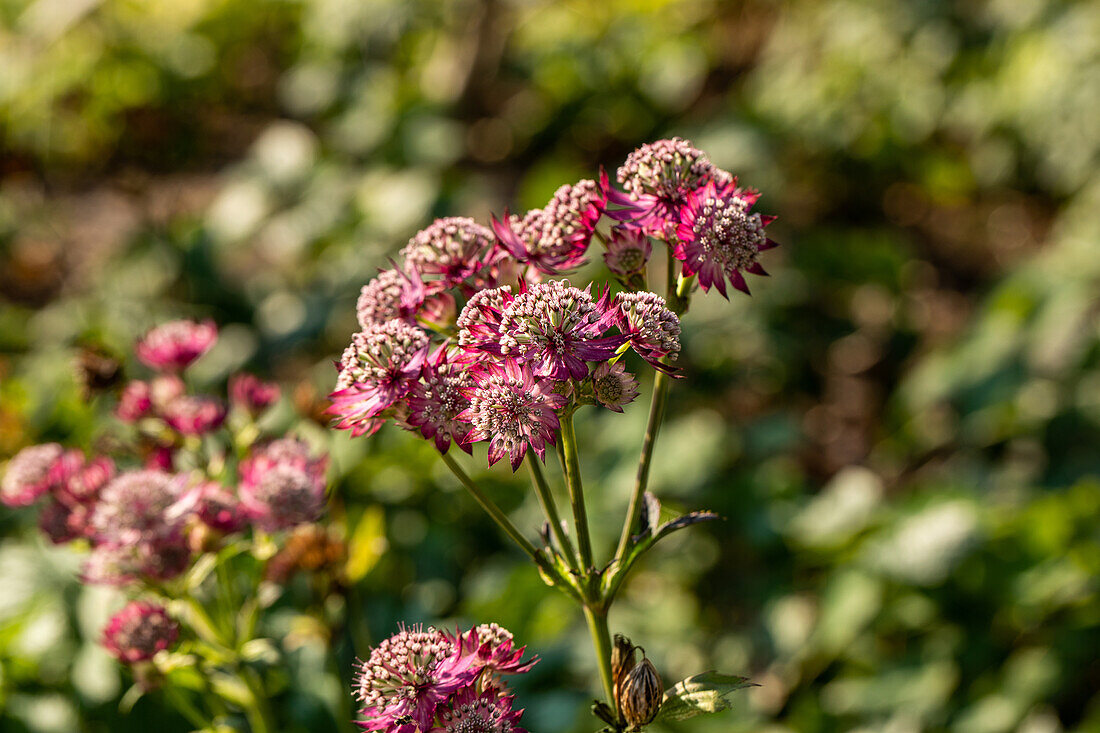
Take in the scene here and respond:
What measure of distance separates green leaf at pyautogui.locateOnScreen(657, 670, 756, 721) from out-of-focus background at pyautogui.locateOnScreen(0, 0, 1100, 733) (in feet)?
2.59

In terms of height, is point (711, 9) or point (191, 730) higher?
point (711, 9)

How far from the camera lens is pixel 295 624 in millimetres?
1500

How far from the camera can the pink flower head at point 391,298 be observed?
90 centimetres

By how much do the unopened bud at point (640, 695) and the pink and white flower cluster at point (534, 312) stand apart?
0.70ft

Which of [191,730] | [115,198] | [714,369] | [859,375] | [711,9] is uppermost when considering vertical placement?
[711,9]

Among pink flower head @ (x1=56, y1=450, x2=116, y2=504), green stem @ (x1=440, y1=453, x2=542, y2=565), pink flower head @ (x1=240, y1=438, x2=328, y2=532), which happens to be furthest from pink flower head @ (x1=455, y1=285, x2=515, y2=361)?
pink flower head @ (x1=56, y1=450, x2=116, y2=504)

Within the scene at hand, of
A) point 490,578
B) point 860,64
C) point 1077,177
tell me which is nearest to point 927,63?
point 860,64

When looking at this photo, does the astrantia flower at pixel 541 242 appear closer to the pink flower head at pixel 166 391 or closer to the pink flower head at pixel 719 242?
the pink flower head at pixel 719 242

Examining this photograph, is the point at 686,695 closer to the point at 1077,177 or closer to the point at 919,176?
the point at 1077,177

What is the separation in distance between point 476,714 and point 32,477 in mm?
802

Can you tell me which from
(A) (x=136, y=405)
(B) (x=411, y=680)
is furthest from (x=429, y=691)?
(A) (x=136, y=405)

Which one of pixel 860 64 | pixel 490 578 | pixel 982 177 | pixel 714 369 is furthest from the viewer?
pixel 860 64

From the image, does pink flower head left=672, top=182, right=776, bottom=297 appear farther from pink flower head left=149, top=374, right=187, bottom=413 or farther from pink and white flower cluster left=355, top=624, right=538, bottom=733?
pink flower head left=149, top=374, right=187, bottom=413

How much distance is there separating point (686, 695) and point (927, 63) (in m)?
4.30
